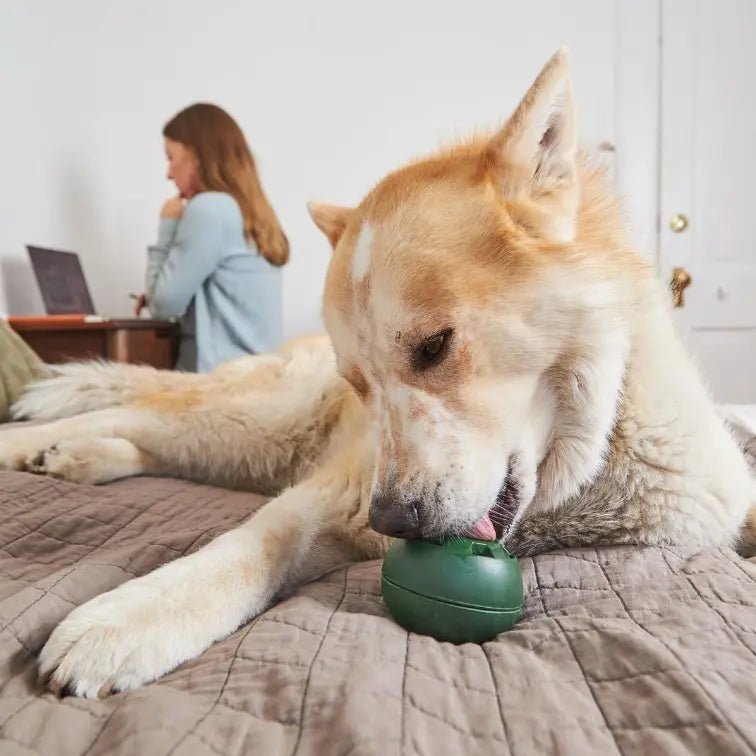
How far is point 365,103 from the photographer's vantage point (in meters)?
3.72

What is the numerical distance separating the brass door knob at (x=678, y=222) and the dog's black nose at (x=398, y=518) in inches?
135

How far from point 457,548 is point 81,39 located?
3.55 metres

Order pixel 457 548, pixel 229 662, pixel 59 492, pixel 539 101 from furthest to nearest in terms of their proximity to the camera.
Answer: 1. pixel 59 492
2. pixel 539 101
3. pixel 457 548
4. pixel 229 662

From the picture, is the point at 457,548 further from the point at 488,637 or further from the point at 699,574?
the point at 699,574

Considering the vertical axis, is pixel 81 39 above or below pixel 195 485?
above

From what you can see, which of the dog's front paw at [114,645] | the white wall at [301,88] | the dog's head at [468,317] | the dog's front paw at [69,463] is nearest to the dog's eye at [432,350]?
the dog's head at [468,317]

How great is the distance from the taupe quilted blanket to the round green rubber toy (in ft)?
0.08

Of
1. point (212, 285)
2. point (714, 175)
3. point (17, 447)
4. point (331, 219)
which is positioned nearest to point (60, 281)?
point (212, 285)

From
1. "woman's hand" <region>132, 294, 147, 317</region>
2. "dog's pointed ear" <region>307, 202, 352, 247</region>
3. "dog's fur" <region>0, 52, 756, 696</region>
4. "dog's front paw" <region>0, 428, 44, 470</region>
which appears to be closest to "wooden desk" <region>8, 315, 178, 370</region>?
"woman's hand" <region>132, 294, 147, 317</region>

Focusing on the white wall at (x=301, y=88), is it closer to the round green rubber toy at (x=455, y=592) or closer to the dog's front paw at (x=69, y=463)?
the dog's front paw at (x=69, y=463)

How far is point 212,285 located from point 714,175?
2.67m

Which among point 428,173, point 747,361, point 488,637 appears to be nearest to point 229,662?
point 488,637

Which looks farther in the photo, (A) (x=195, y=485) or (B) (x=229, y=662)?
(A) (x=195, y=485)

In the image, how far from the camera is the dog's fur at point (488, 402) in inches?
33.2
